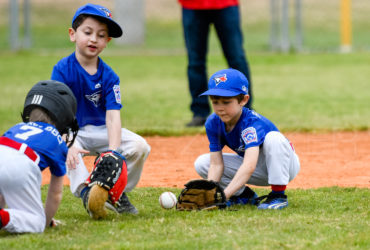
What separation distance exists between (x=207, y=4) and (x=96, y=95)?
3.47m

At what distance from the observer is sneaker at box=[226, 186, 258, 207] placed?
4.57 m

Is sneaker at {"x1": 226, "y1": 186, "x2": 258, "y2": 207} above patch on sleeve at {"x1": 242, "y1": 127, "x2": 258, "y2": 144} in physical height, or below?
below

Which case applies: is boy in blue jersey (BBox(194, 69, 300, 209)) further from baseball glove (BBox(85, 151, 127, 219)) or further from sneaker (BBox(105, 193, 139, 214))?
baseball glove (BBox(85, 151, 127, 219))

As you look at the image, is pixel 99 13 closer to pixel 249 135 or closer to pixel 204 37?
pixel 249 135

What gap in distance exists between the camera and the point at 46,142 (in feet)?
11.7

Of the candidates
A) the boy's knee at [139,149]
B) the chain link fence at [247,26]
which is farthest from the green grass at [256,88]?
the boy's knee at [139,149]

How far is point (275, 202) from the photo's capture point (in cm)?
435

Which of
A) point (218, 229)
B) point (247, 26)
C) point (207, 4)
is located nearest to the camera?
point (218, 229)

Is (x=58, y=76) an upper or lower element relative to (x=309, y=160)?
upper

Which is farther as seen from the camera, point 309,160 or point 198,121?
point 198,121

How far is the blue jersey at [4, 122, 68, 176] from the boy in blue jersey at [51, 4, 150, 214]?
24.0 inches

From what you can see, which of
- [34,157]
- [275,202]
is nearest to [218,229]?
[275,202]

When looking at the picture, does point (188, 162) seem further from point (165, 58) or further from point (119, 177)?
point (165, 58)

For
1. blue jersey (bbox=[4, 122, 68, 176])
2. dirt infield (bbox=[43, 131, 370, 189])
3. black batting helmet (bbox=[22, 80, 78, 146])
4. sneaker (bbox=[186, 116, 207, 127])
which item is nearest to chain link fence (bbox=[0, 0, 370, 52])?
sneaker (bbox=[186, 116, 207, 127])
